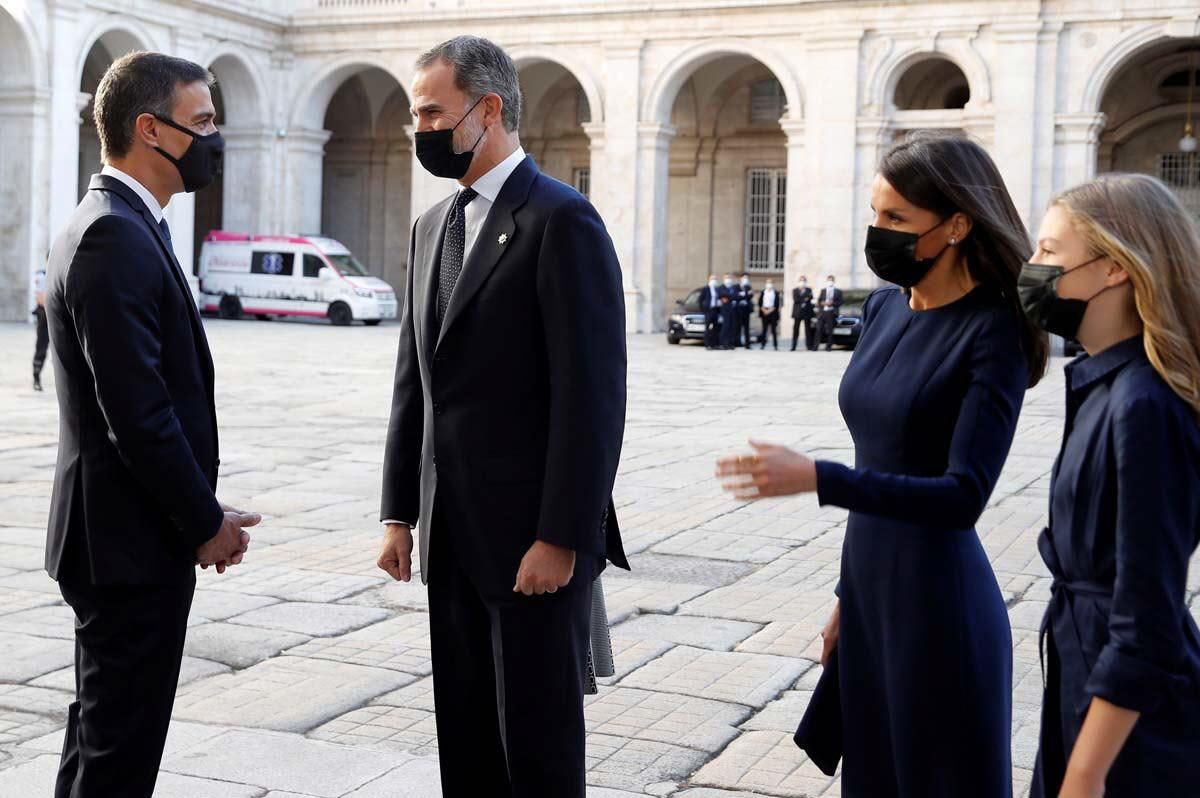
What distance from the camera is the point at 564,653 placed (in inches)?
131

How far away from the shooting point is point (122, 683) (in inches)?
128

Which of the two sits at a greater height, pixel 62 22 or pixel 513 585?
pixel 62 22

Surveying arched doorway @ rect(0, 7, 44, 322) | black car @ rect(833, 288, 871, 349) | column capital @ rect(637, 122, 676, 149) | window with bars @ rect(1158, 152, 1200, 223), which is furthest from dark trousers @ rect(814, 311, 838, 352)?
arched doorway @ rect(0, 7, 44, 322)

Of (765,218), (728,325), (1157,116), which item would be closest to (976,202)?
(728,325)

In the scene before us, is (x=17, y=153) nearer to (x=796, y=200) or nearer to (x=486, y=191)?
(x=796, y=200)

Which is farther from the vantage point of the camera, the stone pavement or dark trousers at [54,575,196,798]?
the stone pavement

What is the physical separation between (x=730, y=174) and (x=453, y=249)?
34.1 metres

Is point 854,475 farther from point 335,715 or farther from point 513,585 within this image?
point 335,715

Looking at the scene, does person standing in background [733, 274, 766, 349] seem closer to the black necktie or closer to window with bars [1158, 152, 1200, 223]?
window with bars [1158, 152, 1200, 223]

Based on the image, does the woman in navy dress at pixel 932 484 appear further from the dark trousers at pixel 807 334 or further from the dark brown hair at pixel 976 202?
the dark trousers at pixel 807 334

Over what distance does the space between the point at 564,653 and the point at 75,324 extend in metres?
1.24

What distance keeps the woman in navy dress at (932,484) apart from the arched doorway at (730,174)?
110 feet

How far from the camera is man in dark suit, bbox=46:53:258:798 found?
126 inches

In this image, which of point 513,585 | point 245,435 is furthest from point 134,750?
point 245,435
